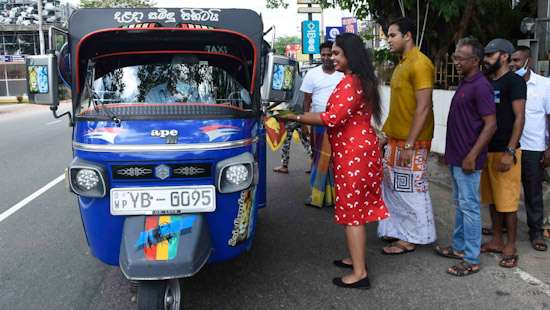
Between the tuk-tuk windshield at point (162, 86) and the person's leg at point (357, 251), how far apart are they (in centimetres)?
121

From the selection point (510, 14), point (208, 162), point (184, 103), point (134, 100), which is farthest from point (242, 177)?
point (510, 14)

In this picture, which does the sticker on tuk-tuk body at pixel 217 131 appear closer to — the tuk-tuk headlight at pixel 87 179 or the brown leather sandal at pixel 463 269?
the tuk-tuk headlight at pixel 87 179

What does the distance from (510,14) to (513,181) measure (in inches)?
320

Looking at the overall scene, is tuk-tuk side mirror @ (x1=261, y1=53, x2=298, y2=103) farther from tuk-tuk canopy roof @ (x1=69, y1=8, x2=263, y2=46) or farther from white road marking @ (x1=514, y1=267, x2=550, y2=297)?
white road marking @ (x1=514, y1=267, x2=550, y2=297)

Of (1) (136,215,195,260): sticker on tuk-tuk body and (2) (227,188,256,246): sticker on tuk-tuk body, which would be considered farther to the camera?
(2) (227,188,256,246): sticker on tuk-tuk body

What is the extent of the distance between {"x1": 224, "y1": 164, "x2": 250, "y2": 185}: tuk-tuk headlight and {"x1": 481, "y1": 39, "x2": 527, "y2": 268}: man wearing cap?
2.17 m

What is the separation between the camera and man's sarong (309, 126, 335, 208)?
579 centimetres

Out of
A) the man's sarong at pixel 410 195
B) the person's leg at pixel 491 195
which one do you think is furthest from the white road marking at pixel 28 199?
the person's leg at pixel 491 195

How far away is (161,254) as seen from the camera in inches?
113

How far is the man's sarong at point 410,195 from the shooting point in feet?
14.0

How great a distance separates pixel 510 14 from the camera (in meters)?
10.9

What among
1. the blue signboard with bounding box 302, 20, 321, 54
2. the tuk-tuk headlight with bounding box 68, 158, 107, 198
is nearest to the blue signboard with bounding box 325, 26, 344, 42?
the blue signboard with bounding box 302, 20, 321, 54

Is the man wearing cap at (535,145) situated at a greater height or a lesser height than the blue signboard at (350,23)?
lesser

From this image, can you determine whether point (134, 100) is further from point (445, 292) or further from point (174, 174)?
point (445, 292)
